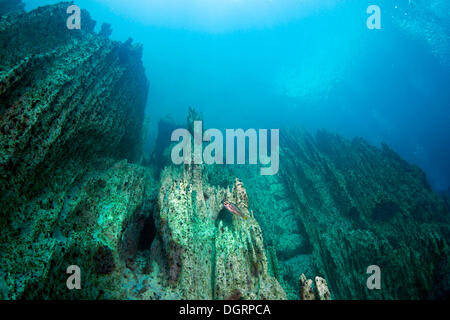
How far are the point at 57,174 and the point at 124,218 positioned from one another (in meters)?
2.26

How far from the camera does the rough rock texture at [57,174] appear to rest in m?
3.65

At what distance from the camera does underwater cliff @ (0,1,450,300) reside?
13.1 ft

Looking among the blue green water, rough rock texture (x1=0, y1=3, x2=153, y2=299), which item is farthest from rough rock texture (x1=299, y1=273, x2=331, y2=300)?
the blue green water

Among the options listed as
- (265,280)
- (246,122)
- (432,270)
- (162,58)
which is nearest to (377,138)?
(246,122)

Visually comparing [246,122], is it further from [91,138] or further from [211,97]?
[91,138]

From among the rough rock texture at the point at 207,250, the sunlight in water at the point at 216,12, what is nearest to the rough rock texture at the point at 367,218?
the rough rock texture at the point at 207,250

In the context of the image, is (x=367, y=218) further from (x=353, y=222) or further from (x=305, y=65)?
(x=305, y=65)

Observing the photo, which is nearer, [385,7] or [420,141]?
[385,7]

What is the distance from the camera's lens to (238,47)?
85312mm

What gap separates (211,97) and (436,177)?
9077 centimetres

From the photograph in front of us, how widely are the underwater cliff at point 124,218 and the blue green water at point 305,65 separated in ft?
129

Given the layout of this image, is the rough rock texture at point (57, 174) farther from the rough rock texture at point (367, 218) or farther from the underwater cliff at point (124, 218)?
the rough rock texture at point (367, 218)

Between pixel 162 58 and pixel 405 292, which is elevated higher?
pixel 162 58

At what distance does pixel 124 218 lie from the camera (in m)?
5.54
